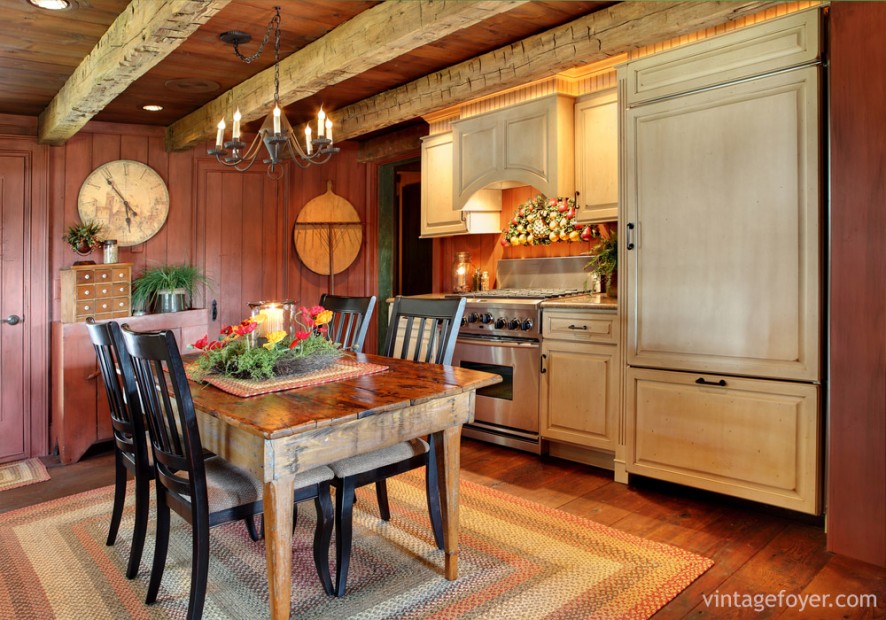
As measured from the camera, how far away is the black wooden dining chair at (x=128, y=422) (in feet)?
6.88

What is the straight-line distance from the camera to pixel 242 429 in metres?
1.65

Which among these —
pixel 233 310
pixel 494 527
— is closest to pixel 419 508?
pixel 494 527

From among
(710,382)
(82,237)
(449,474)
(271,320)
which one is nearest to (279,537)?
(449,474)

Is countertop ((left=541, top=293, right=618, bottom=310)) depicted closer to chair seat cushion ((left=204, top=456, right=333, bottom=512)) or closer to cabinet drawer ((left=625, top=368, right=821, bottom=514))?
cabinet drawer ((left=625, top=368, right=821, bottom=514))

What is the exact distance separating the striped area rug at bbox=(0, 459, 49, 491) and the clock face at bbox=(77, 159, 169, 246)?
1.63m

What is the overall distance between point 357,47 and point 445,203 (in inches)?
75.3

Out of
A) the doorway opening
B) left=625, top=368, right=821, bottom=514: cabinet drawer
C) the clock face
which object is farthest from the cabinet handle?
the clock face

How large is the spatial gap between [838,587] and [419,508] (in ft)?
5.49

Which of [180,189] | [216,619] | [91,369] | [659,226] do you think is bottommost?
[216,619]

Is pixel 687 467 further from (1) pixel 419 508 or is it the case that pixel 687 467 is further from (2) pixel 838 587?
(1) pixel 419 508

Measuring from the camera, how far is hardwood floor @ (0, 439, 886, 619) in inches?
82.6

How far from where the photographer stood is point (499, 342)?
383 centimetres

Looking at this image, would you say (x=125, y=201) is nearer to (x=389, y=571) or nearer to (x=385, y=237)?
(x=385, y=237)

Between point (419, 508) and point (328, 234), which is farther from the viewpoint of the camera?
point (328, 234)
